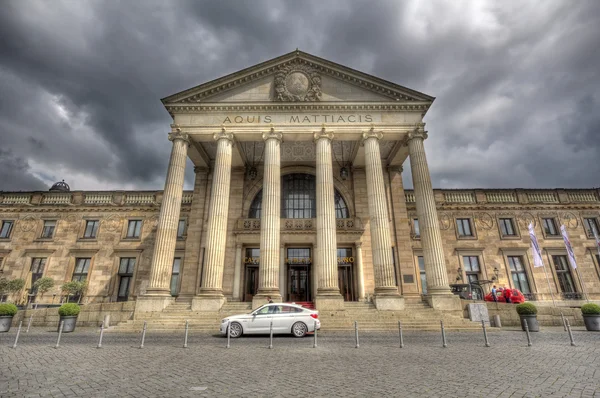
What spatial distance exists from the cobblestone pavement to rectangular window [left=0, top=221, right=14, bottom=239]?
960 inches

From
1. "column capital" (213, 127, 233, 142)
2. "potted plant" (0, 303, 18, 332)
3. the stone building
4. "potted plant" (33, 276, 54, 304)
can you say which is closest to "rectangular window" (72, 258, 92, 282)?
the stone building

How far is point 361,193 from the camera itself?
26.3m

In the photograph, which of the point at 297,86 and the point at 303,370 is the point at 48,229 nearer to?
the point at 297,86

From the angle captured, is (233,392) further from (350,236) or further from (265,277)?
(350,236)

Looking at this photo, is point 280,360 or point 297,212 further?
point 297,212

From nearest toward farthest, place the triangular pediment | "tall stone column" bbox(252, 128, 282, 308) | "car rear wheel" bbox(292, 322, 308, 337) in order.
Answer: "car rear wheel" bbox(292, 322, 308, 337)
"tall stone column" bbox(252, 128, 282, 308)
the triangular pediment

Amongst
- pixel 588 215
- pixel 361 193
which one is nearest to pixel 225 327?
pixel 361 193

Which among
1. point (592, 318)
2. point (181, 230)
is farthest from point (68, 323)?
point (592, 318)

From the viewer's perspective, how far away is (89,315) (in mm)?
17406

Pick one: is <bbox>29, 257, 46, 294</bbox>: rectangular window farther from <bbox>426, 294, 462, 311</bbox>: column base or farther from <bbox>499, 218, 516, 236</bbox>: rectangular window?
<bbox>499, 218, 516, 236</bbox>: rectangular window

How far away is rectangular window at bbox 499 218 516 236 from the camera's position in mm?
26047

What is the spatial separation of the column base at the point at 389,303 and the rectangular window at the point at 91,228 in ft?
82.8

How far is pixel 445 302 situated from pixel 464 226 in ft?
37.3

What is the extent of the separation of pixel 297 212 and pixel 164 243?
1137cm
